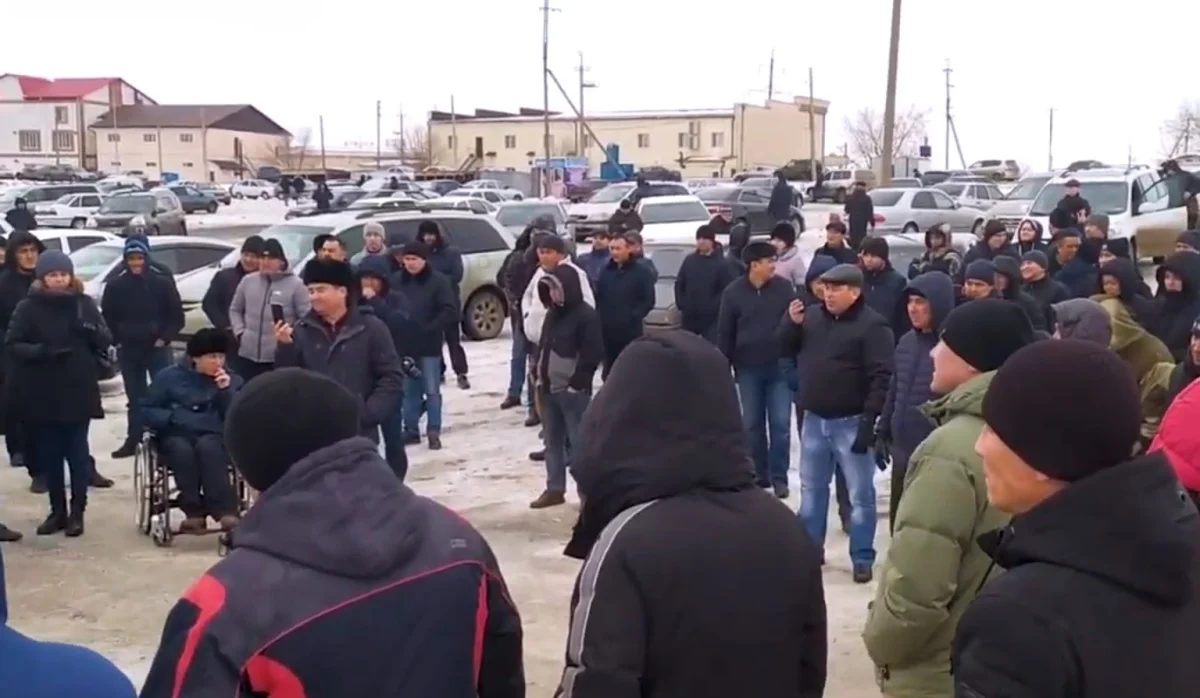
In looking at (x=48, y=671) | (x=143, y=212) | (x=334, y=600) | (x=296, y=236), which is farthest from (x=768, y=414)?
(x=143, y=212)

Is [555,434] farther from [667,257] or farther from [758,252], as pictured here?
[667,257]

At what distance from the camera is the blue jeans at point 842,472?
7410 millimetres

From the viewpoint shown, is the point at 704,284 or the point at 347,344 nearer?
the point at 347,344

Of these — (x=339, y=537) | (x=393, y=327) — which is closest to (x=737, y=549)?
(x=339, y=537)

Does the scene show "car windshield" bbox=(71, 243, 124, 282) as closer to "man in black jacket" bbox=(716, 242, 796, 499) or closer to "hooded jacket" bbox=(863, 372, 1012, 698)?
"man in black jacket" bbox=(716, 242, 796, 499)

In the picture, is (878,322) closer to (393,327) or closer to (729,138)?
(393,327)

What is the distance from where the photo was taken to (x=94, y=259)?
647 inches

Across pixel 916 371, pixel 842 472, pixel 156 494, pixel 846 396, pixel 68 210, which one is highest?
pixel 68 210

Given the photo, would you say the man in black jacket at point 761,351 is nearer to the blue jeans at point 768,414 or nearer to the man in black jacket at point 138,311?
the blue jeans at point 768,414

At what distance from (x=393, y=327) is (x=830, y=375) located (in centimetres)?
448

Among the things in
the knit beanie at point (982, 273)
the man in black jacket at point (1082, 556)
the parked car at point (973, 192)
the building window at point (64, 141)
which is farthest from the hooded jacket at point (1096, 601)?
the building window at point (64, 141)

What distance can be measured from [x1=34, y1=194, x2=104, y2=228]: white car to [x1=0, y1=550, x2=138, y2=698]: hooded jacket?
34868 millimetres

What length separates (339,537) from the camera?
8.57ft

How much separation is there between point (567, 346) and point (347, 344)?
2008 millimetres
